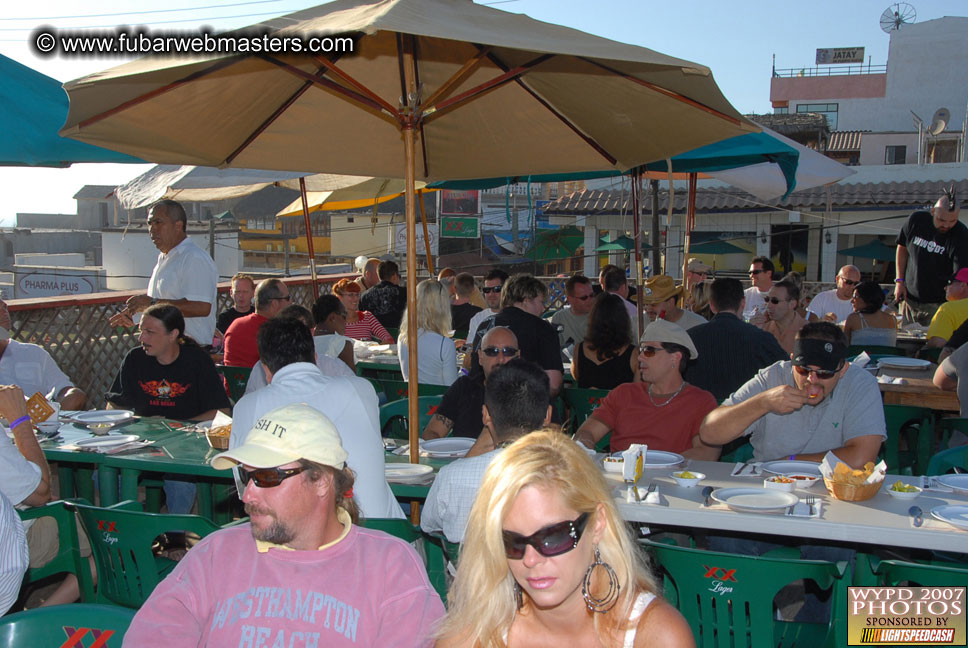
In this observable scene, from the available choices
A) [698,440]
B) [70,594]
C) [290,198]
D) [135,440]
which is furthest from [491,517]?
[290,198]

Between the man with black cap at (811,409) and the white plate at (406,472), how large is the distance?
4.54ft

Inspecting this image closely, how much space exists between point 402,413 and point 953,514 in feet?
9.82

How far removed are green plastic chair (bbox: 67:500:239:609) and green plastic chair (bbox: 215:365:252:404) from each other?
3.32m

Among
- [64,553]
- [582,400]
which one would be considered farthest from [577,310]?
[64,553]

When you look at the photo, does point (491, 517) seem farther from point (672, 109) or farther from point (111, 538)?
point (672, 109)

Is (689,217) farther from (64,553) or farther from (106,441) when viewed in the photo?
(64,553)

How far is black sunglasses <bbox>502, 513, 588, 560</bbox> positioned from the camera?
195cm

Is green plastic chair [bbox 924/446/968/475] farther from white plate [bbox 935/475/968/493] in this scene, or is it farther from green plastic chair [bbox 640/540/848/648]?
green plastic chair [bbox 640/540/848/648]

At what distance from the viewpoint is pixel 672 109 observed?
411cm

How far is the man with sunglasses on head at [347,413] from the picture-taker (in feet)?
10.8

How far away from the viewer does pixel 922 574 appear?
255cm

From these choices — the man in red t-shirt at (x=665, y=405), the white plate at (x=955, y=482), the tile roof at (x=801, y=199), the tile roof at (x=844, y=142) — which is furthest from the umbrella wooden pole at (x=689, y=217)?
the tile roof at (x=844, y=142)

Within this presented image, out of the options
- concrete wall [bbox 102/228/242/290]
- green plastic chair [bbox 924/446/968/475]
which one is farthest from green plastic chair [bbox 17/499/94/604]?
concrete wall [bbox 102/228/242/290]

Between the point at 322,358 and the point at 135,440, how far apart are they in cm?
107
